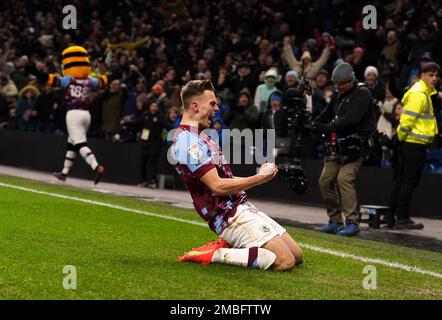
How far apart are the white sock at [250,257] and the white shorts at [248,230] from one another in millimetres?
70

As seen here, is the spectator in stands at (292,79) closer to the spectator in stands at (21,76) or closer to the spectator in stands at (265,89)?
the spectator in stands at (265,89)

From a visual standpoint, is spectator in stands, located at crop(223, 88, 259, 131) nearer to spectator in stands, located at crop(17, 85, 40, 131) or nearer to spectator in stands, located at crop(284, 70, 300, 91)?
spectator in stands, located at crop(284, 70, 300, 91)

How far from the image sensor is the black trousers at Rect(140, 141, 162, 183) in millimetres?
21781

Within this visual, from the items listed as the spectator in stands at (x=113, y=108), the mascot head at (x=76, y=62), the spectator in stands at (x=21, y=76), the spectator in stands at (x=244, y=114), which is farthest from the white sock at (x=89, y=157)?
the spectator in stands at (x=21, y=76)

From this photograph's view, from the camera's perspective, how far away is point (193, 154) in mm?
8766

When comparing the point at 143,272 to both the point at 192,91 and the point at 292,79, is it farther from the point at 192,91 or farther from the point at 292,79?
the point at 292,79

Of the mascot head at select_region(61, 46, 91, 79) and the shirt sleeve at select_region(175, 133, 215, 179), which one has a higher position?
the mascot head at select_region(61, 46, 91, 79)

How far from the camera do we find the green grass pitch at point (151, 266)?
7.73m

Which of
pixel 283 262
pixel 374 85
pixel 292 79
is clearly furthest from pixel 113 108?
pixel 283 262

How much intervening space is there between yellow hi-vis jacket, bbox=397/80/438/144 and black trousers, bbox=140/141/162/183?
782 cm

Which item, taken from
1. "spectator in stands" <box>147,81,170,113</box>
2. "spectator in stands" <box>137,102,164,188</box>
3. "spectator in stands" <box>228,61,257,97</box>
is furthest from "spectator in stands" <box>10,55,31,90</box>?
"spectator in stands" <box>228,61,257,97</box>

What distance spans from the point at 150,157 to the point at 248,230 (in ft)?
42.5

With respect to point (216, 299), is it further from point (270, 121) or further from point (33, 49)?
point (33, 49)
